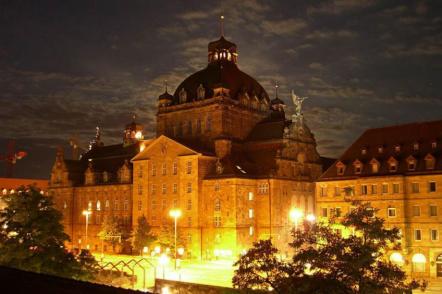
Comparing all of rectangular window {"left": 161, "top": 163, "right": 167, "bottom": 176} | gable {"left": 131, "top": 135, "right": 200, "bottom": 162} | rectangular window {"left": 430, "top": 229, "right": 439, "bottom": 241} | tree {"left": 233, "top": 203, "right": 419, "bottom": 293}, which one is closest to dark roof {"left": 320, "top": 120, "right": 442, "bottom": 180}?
rectangular window {"left": 430, "top": 229, "right": 439, "bottom": 241}

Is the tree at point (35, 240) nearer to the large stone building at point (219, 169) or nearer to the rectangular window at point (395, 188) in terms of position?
the large stone building at point (219, 169)

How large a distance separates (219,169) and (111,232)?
23773 mm

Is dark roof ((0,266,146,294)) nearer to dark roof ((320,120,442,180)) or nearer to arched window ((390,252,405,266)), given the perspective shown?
arched window ((390,252,405,266))

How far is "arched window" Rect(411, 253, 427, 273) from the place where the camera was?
6397cm

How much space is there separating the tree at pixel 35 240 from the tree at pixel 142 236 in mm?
35150

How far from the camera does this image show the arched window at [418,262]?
63969mm

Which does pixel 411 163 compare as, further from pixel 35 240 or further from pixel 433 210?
pixel 35 240

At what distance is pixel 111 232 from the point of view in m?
95.9

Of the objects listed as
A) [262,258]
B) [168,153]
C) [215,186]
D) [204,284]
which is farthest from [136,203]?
[262,258]

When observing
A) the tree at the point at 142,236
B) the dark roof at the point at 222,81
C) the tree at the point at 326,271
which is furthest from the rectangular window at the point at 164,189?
the tree at the point at 326,271

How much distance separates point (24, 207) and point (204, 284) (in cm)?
1814

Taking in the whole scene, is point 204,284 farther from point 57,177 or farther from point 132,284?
point 57,177

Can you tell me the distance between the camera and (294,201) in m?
87.7

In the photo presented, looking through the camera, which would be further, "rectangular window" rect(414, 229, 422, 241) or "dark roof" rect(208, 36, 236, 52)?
"dark roof" rect(208, 36, 236, 52)
